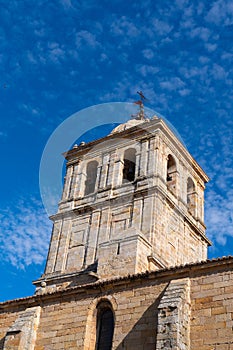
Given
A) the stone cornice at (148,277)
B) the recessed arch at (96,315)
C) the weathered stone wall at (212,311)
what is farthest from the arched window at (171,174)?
the weathered stone wall at (212,311)

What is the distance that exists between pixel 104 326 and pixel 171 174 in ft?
40.7

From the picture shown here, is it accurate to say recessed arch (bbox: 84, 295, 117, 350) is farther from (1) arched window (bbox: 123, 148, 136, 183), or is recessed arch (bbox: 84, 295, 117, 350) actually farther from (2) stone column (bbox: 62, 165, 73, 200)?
(2) stone column (bbox: 62, 165, 73, 200)

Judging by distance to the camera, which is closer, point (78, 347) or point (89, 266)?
point (78, 347)

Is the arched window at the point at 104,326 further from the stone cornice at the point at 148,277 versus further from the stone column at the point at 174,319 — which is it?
the stone column at the point at 174,319

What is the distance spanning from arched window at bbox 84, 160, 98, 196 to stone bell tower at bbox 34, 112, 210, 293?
2.1 inches

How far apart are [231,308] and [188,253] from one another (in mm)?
11737

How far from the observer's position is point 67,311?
16.3m

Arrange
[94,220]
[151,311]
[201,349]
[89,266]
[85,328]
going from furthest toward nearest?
1. [94,220]
2. [89,266]
3. [85,328]
4. [151,311]
5. [201,349]

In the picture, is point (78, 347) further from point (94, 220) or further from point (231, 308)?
point (94, 220)

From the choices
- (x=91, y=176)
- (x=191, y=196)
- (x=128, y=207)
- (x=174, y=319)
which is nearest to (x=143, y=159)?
(x=128, y=207)

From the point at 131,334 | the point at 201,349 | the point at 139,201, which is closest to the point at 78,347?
the point at 131,334

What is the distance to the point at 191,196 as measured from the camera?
90.9 ft

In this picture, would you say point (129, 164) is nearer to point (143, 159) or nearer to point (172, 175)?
point (143, 159)

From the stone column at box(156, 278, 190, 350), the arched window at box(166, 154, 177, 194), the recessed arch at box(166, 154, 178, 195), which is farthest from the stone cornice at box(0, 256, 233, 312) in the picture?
the arched window at box(166, 154, 177, 194)
